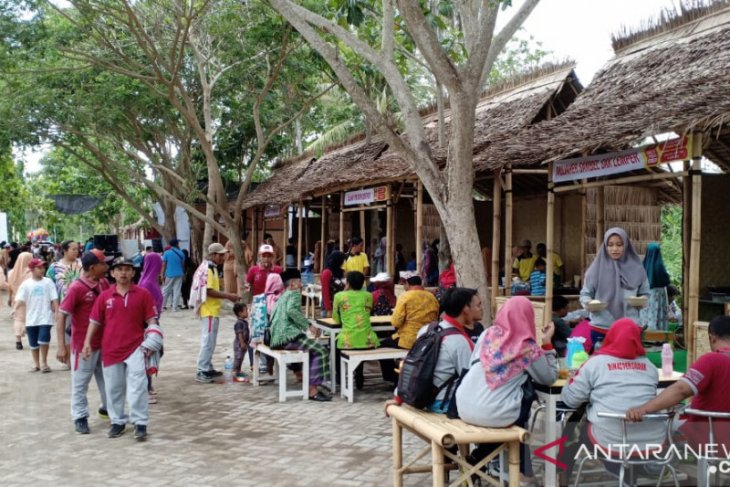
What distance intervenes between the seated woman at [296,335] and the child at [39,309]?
347 cm

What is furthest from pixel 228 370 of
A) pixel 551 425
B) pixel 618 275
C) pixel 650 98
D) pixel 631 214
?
pixel 631 214

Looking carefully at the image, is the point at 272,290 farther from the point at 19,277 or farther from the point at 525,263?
the point at 19,277

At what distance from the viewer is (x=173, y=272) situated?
1638 cm

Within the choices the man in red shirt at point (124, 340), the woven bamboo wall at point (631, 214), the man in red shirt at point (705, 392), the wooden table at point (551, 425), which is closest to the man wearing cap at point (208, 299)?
the man in red shirt at point (124, 340)

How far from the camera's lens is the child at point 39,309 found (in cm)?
945

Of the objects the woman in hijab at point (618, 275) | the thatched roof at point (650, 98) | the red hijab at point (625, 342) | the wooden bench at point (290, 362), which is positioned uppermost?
the thatched roof at point (650, 98)

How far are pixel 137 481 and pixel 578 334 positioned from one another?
359 cm

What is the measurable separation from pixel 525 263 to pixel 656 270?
137 inches

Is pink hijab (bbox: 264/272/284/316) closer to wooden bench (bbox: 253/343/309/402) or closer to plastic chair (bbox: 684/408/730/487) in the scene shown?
wooden bench (bbox: 253/343/309/402)

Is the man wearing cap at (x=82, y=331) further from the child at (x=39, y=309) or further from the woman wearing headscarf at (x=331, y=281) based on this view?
the woman wearing headscarf at (x=331, y=281)

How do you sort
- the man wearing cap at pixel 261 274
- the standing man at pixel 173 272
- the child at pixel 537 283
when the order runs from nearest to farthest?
the man wearing cap at pixel 261 274
the child at pixel 537 283
the standing man at pixel 173 272

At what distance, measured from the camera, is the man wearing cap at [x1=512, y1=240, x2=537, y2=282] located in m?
12.8

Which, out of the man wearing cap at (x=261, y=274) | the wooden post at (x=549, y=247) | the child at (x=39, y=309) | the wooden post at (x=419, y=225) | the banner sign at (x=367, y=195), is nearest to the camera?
the man wearing cap at (x=261, y=274)

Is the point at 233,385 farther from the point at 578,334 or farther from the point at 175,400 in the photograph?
the point at 578,334
